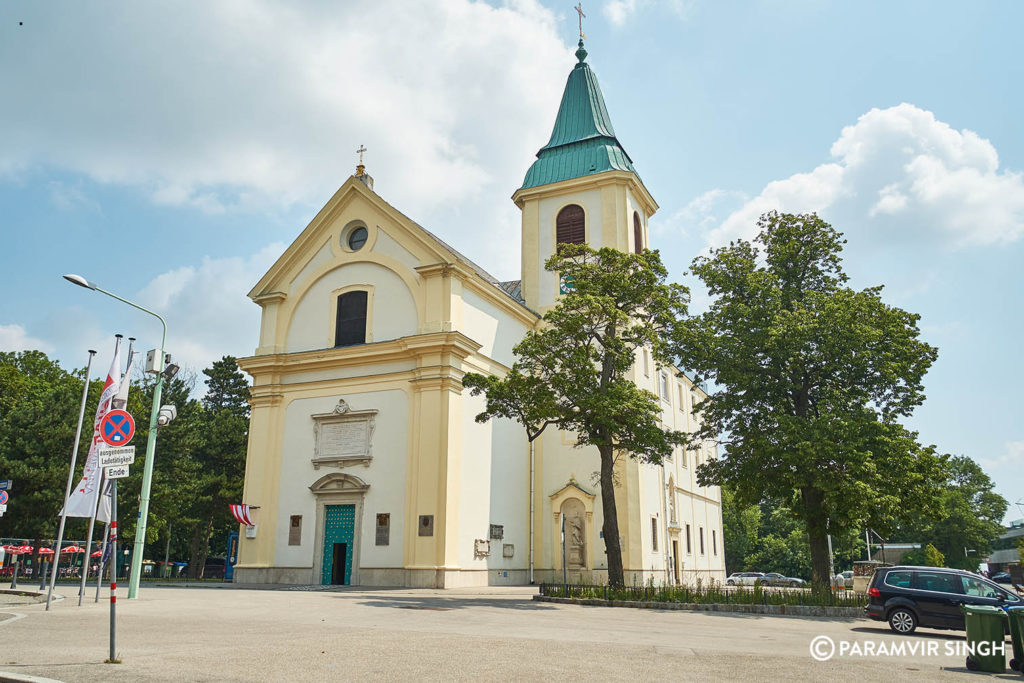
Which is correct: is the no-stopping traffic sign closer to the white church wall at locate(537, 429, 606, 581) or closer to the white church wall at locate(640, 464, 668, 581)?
the white church wall at locate(537, 429, 606, 581)

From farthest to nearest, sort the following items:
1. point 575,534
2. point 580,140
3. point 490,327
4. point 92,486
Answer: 1. point 580,140
2. point 575,534
3. point 490,327
4. point 92,486

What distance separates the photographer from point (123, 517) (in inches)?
1512

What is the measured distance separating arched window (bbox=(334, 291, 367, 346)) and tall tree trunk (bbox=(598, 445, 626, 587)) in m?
12.4

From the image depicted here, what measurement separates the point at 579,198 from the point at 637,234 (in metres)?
3.57

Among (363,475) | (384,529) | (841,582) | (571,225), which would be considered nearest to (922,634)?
(384,529)

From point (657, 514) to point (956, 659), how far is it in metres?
23.1

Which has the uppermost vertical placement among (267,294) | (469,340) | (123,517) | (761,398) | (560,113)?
(560,113)

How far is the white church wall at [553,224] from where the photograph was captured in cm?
3669

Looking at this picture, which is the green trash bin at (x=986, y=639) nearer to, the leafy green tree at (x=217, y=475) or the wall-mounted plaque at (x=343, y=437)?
the wall-mounted plaque at (x=343, y=437)

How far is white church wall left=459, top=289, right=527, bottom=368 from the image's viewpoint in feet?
99.3

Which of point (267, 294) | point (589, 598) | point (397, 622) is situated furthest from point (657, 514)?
point (397, 622)

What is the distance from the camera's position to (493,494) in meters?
30.0

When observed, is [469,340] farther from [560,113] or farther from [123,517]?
[123,517]

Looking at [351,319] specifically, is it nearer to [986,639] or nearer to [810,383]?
[810,383]
